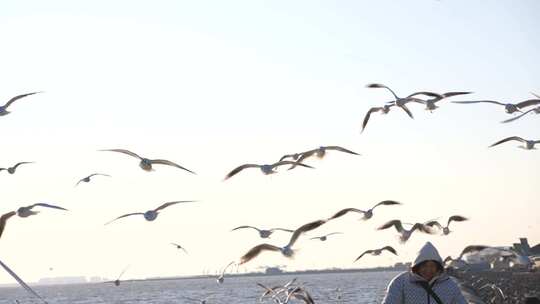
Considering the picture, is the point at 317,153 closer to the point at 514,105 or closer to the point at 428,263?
the point at 514,105

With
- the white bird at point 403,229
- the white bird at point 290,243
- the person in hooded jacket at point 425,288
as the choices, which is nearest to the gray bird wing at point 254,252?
the white bird at point 290,243

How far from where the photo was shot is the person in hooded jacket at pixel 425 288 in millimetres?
8242

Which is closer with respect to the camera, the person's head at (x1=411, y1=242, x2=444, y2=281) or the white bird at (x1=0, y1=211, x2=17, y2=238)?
the person's head at (x1=411, y1=242, x2=444, y2=281)

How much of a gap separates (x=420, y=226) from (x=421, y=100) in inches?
91.1

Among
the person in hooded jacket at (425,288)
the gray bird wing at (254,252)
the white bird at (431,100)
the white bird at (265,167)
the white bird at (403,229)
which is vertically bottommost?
the person in hooded jacket at (425,288)

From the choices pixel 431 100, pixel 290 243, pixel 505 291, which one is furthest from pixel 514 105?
pixel 505 291

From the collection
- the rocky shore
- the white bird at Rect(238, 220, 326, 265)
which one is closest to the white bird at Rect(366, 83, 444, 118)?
the rocky shore

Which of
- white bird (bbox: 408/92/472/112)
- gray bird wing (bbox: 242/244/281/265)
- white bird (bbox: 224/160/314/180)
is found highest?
white bird (bbox: 408/92/472/112)

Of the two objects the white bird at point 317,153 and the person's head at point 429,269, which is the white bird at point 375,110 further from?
the person's head at point 429,269

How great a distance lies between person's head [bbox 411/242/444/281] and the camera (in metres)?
8.11

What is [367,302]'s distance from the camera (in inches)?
2336

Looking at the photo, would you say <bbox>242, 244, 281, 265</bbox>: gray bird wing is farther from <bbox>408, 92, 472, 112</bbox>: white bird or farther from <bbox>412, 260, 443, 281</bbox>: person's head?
<bbox>408, 92, 472, 112</bbox>: white bird

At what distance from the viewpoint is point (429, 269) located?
827 cm

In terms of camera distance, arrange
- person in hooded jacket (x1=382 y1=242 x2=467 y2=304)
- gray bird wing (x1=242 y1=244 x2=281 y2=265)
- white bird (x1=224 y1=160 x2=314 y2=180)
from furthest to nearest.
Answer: white bird (x1=224 y1=160 x2=314 y2=180)
gray bird wing (x1=242 y1=244 x2=281 y2=265)
person in hooded jacket (x1=382 y1=242 x2=467 y2=304)
